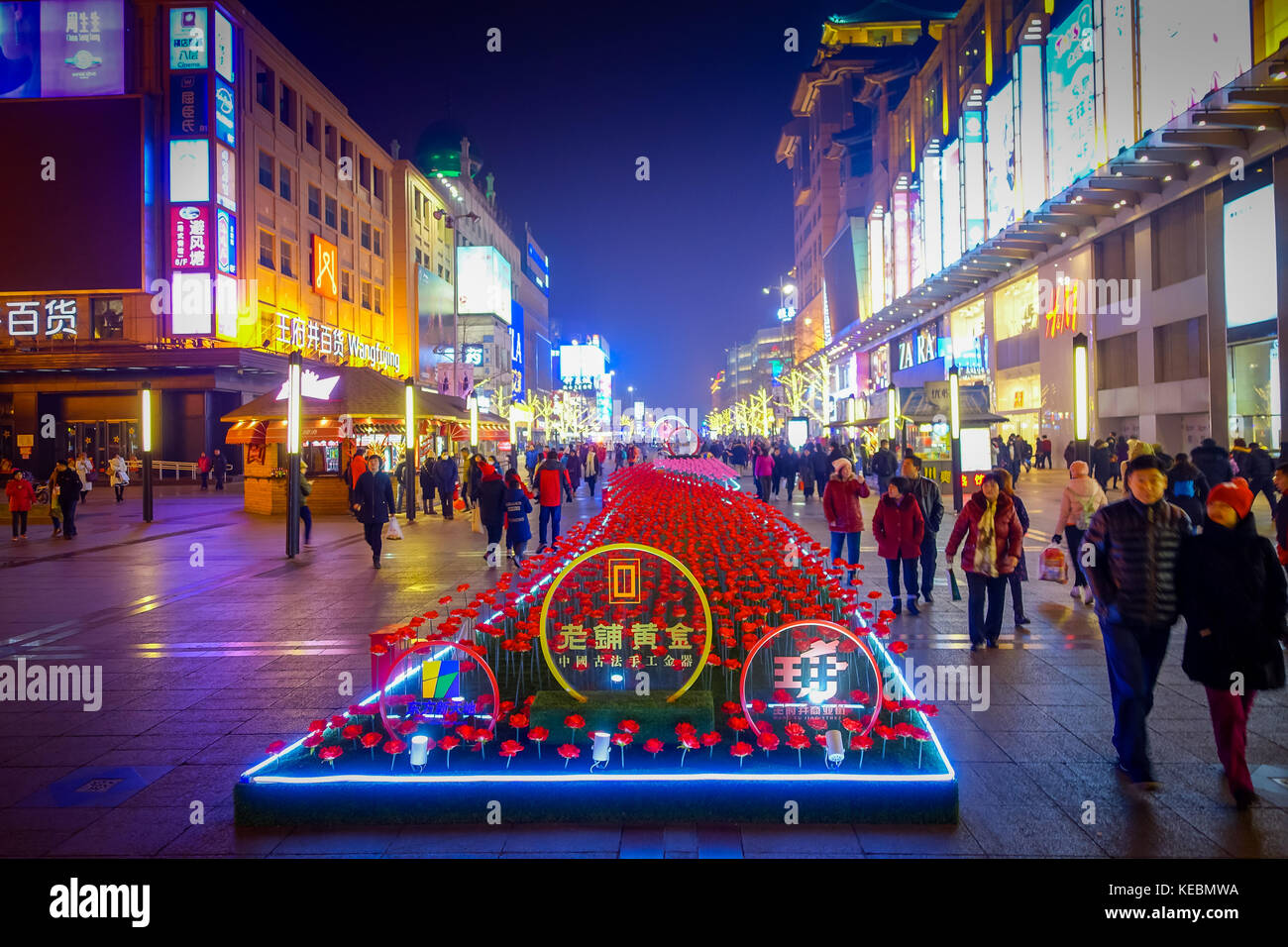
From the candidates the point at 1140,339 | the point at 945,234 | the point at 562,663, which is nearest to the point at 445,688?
the point at 562,663

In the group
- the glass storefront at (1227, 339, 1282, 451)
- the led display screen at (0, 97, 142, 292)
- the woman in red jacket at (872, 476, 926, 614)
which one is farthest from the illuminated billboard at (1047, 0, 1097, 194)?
the led display screen at (0, 97, 142, 292)

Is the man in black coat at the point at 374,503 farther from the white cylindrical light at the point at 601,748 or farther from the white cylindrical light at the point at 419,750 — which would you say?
the white cylindrical light at the point at 601,748

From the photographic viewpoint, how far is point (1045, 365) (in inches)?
1654

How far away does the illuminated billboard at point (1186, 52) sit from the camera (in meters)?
26.2

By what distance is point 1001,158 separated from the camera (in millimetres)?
45312

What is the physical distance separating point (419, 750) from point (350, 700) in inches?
87.9

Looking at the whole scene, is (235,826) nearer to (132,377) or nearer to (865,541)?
(865,541)

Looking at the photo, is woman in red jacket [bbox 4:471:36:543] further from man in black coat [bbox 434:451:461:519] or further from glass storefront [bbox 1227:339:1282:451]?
glass storefront [bbox 1227:339:1282:451]

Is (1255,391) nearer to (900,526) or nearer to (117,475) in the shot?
(900,526)

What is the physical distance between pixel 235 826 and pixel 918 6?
11666cm

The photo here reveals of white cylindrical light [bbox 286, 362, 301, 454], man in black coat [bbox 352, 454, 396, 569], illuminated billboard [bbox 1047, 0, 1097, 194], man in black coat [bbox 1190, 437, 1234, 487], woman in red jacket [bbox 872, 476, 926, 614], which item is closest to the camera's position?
woman in red jacket [bbox 872, 476, 926, 614]

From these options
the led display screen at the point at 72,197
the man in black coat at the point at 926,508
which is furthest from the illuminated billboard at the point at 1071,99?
the led display screen at the point at 72,197

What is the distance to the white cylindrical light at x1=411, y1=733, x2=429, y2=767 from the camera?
530cm

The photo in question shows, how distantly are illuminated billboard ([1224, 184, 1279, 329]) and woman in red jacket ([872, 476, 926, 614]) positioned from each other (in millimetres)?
21467
